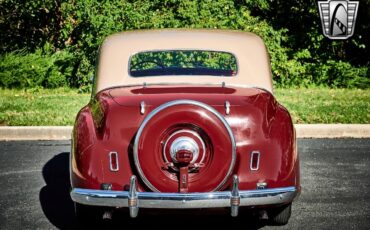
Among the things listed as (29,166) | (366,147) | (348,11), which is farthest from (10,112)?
(348,11)

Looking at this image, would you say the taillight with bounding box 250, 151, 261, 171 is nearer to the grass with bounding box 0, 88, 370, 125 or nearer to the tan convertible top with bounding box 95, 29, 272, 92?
the tan convertible top with bounding box 95, 29, 272, 92

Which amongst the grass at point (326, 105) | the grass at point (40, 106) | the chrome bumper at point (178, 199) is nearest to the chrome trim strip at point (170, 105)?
the chrome bumper at point (178, 199)

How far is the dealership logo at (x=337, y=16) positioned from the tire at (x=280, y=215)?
9943mm

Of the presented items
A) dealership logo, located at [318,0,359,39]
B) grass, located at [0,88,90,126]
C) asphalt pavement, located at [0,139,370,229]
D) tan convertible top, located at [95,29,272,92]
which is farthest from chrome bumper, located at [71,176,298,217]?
dealership logo, located at [318,0,359,39]

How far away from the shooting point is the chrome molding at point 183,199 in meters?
3.73

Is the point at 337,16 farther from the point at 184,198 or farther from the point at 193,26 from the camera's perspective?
the point at 184,198

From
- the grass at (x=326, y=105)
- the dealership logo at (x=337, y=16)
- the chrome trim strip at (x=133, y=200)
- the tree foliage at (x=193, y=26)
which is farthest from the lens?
the dealership logo at (x=337, y=16)

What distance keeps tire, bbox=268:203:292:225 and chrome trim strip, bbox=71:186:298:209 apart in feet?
2.22

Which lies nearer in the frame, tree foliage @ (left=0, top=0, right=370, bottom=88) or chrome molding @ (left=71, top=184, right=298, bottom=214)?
chrome molding @ (left=71, top=184, right=298, bottom=214)

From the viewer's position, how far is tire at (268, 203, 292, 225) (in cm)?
455

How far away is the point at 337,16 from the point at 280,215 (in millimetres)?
10184

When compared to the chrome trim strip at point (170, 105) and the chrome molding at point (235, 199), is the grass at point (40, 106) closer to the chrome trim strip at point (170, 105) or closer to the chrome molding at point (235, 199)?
the chrome trim strip at point (170, 105)

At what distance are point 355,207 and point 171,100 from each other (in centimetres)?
215

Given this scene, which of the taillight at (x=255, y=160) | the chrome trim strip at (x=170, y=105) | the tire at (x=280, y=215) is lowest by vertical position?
the tire at (x=280, y=215)
